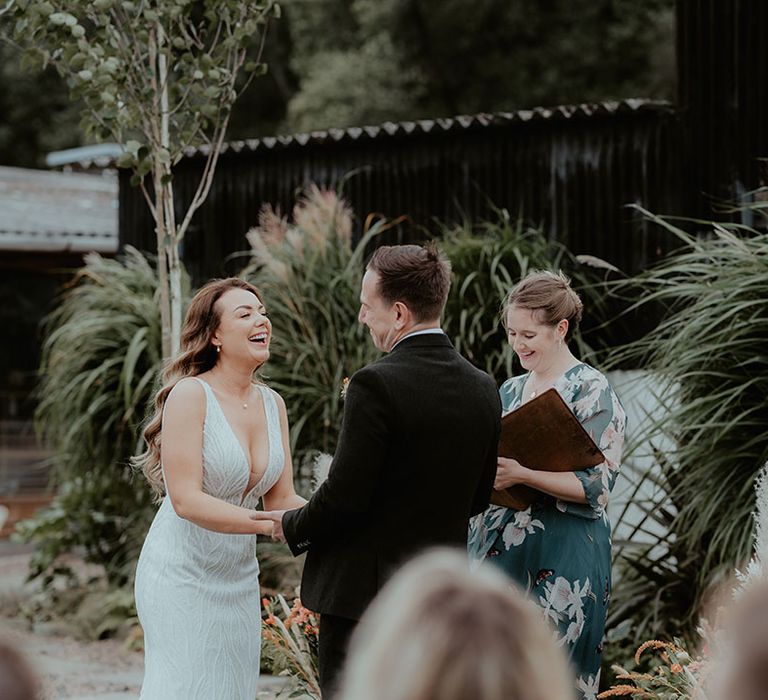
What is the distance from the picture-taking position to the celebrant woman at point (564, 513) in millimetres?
4109

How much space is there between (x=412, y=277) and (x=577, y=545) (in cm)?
123

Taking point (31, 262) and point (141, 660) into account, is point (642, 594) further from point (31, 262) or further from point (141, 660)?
point (31, 262)

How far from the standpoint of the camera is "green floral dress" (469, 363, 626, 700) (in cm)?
412

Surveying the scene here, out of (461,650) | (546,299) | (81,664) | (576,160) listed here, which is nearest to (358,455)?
(546,299)

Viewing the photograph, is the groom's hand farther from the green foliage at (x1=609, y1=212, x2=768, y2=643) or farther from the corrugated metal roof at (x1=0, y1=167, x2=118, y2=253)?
the corrugated metal roof at (x1=0, y1=167, x2=118, y2=253)

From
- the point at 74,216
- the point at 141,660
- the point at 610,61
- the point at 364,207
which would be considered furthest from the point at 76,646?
the point at 610,61

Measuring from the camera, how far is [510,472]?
405 cm

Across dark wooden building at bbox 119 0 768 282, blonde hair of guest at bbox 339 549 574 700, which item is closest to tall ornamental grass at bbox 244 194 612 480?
dark wooden building at bbox 119 0 768 282

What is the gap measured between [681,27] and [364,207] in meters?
2.66

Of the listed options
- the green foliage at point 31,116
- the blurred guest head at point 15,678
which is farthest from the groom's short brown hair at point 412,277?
the green foliage at point 31,116

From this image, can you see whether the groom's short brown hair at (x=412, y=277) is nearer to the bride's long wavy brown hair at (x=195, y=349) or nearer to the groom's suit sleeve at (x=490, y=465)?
the groom's suit sleeve at (x=490, y=465)

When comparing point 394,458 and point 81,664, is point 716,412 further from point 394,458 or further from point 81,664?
point 81,664

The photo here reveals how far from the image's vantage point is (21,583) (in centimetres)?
1049

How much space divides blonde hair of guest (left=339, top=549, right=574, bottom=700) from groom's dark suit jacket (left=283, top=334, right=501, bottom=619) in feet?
5.43
